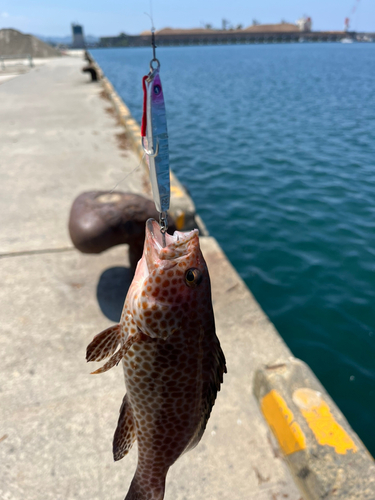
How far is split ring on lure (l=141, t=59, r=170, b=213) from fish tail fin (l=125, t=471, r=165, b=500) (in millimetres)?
1680

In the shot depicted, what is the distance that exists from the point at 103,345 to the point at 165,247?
0.69 metres

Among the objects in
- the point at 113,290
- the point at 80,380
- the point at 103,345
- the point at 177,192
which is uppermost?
the point at 103,345

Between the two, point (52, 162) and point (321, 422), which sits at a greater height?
point (52, 162)

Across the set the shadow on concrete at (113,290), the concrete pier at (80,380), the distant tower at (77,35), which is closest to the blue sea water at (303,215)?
the concrete pier at (80,380)

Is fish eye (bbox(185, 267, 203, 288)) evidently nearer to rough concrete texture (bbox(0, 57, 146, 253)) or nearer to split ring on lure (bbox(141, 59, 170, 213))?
split ring on lure (bbox(141, 59, 170, 213))

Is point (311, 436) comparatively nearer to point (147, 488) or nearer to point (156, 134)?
point (147, 488)

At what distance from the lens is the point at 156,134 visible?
5.96ft

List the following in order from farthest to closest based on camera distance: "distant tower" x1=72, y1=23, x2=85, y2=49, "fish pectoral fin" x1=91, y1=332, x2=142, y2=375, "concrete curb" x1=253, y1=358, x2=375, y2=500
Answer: "distant tower" x1=72, y1=23, x2=85, y2=49, "concrete curb" x1=253, y1=358, x2=375, y2=500, "fish pectoral fin" x1=91, y1=332, x2=142, y2=375

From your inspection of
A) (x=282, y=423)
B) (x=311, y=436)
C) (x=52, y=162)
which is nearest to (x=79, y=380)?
(x=282, y=423)

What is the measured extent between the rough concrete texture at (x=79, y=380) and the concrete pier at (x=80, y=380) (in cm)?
1

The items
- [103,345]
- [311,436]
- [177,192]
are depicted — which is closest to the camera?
[103,345]

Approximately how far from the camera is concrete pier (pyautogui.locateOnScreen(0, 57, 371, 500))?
3.13 metres

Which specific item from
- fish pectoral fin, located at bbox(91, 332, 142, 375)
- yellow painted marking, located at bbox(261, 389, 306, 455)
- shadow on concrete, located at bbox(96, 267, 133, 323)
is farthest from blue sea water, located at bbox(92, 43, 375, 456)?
fish pectoral fin, located at bbox(91, 332, 142, 375)

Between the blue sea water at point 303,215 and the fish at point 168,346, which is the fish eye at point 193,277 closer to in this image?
the fish at point 168,346
